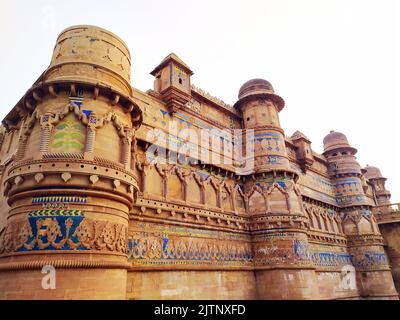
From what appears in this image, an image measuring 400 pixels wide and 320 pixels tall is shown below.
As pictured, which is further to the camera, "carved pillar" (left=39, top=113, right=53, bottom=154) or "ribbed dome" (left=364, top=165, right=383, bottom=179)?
"ribbed dome" (left=364, top=165, right=383, bottom=179)

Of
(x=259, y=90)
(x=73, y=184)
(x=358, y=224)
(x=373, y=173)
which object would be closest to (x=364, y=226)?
(x=358, y=224)

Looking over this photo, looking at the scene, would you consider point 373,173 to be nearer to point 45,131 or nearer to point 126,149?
point 126,149

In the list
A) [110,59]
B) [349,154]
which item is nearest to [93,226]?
[110,59]

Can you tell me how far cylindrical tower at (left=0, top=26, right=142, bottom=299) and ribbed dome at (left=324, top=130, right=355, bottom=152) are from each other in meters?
17.9

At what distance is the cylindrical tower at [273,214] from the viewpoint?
10375 millimetres

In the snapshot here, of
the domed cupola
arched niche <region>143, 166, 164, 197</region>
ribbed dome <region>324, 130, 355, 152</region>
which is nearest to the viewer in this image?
arched niche <region>143, 166, 164, 197</region>

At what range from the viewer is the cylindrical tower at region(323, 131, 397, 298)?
16.5 meters

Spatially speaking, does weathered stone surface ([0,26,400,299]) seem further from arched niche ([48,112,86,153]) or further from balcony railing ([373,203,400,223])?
balcony railing ([373,203,400,223])

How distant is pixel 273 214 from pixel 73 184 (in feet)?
27.3

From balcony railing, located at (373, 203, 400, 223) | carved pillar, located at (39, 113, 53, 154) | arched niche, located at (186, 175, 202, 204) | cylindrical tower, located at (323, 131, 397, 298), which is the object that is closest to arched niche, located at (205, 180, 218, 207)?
arched niche, located at (186, 175, 202, 204)

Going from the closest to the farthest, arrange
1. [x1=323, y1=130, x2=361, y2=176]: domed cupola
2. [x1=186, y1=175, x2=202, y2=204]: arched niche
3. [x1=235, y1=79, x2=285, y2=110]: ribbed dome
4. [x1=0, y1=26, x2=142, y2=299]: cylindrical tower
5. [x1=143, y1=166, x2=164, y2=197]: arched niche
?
[x1=0, y1=26, x2=142, y2=299]: cylindrical tower, [x1=143, y1=166, x2=164, y2=197]: arched niche, [x1=186, y1=175, x2=202, y2=204]: arched niche, [x1=235, y1=79, x2=285, y2=110]: ribbed dome, [x1=323, y1=130, x2=361, y2=176]: domed cupola

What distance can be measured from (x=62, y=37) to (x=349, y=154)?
2008 centimetres

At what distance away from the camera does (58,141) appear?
19.5ft
